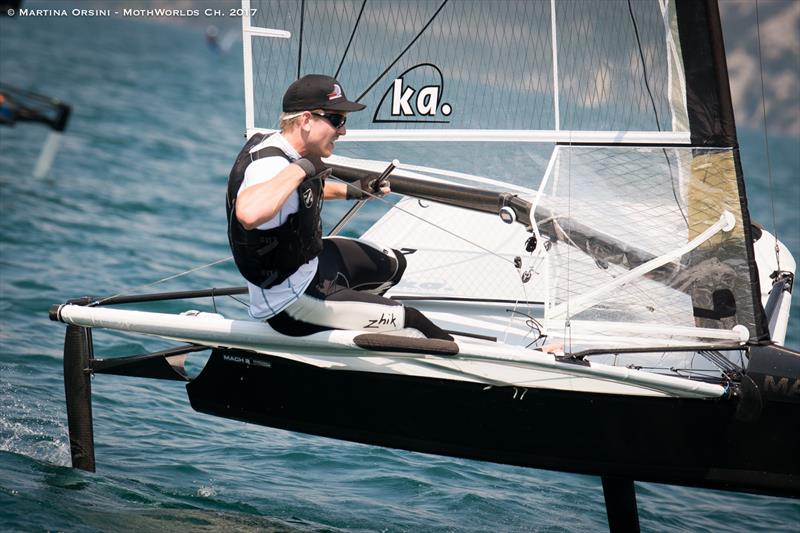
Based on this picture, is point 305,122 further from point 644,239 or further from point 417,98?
point 644,239

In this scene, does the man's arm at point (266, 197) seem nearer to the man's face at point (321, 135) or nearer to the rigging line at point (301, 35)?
the man's face at point (321, 135)

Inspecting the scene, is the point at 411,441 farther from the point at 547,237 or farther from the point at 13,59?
the point at 13,59

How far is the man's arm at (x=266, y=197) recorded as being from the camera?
11.0ft

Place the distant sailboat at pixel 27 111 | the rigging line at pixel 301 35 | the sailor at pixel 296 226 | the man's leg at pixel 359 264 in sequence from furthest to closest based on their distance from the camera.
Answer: the distant sailboat at pixel 27 111 → the rigging line at pixel 301 35 → the man's leg at pixel 359 264 → the sailor at pixel 296 226

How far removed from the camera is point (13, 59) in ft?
107

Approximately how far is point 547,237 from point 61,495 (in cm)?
215

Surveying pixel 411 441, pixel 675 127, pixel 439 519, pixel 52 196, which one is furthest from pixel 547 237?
pixel 52 196

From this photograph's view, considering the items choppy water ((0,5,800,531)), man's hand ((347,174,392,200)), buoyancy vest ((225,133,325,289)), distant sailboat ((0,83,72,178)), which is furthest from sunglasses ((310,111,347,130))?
distant sailboat ((0,83,72,178))

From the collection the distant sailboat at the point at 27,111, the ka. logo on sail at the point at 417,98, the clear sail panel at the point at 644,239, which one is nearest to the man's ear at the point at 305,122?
the clear sail panel at the point at 644,239

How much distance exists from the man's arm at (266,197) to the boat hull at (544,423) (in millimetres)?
854

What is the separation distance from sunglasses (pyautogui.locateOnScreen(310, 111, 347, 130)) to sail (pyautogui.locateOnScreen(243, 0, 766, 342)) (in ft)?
2.97

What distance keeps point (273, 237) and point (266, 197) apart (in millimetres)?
281

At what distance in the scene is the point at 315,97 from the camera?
Answer: 361 centimetres

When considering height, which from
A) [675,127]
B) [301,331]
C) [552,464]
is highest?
[675,127]
